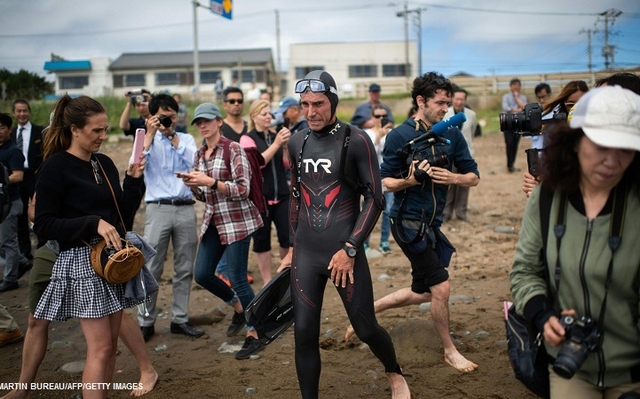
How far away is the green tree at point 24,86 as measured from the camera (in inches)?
850

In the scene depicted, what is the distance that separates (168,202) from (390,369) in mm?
2916

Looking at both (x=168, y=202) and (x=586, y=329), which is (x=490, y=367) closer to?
(x=586, y=329)

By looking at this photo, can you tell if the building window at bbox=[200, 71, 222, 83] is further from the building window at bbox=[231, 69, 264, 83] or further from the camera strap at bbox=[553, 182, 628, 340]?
the camera strap at bbox=[553, 182, 628, 340]

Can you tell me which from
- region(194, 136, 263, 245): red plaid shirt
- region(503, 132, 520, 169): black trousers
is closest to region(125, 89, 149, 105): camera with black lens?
region(194, 136, 263, 245): red plaid shirt

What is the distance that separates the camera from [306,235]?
4070mm

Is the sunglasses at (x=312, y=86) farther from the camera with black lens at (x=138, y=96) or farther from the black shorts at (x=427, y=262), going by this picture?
the camera with black lens at (x=138, y=96)

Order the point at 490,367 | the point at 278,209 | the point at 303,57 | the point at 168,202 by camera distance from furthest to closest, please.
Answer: the point at 303,57
the point at 278,209
the point at 168,202
the point at 490,367

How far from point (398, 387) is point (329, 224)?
136 centimetres

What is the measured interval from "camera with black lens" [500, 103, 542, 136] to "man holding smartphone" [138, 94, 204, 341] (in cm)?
344

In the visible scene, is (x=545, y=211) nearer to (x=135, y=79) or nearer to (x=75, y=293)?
(x=75, y=293)

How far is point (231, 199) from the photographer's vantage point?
564cm

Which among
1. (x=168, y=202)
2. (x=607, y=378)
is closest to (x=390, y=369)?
(x=607, y=378)

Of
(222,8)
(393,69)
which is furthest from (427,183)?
(393,69)

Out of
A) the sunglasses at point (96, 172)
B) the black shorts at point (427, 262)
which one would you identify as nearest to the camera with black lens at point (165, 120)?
the sunglasses at point (96, 172)
